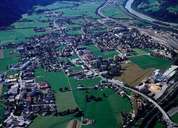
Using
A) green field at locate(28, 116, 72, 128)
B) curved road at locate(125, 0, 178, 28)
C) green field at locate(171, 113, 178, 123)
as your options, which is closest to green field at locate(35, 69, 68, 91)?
green field at locate(28, 116, 72, 128)

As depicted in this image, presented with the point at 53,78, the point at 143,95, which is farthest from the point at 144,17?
the point at 143,95

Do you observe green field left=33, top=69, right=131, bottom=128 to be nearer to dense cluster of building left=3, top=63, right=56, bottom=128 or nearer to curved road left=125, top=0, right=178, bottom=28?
dense cluster of building left=3, top=63, right=56, bottom=128

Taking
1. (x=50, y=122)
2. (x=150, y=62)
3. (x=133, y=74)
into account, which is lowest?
(x=50, y=122)

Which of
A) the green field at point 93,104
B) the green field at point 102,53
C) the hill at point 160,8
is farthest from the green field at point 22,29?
the green field at point 93,104

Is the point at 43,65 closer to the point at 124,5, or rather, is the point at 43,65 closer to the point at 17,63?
the point at 17,63

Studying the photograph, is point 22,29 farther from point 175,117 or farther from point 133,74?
point 175,117

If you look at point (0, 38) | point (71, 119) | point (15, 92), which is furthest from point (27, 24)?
point (71, 119)
